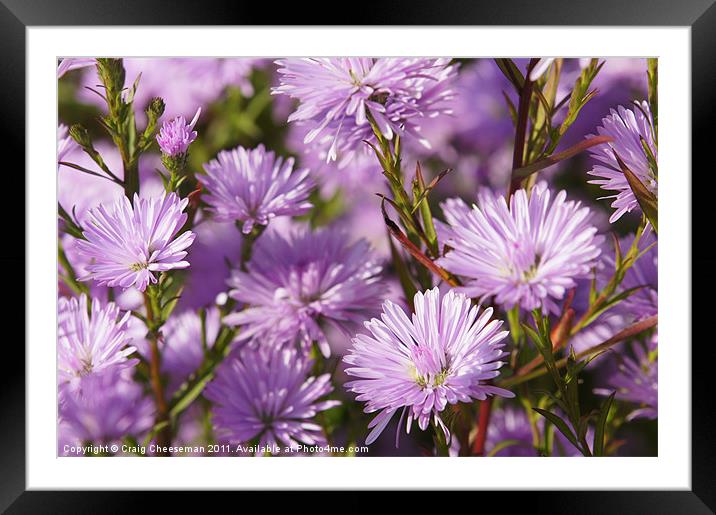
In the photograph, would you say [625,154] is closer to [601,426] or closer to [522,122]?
[522,122]

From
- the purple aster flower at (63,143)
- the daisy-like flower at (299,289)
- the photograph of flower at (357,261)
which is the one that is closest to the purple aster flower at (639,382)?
the photograph of flower at (357,261)

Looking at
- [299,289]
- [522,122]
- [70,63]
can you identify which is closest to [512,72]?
[522,122]

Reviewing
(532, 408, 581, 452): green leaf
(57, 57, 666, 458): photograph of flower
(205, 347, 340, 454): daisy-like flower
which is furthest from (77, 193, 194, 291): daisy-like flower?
(532, 408, 581, 452): green leaf

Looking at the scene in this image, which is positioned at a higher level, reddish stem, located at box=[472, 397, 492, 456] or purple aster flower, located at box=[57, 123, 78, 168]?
purple aster flower, located at box=[57, 123, 78, 168]

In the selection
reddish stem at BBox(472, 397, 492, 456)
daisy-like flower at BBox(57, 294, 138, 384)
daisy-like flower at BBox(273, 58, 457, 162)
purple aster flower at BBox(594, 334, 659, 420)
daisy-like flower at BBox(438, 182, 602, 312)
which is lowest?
reddish stem at BBox(472, 397, 492, 456)

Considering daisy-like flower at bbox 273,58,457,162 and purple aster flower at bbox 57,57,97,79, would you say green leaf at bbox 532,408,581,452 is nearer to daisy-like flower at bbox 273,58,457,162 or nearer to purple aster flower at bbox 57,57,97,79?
daisy-like flower at bbox 273,58,457,162

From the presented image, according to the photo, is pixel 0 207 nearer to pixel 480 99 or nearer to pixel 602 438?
pixel 480 99
